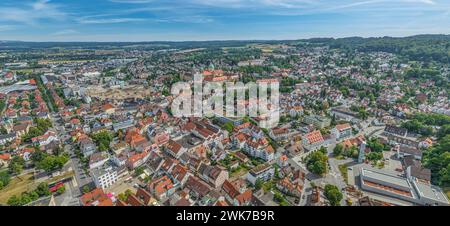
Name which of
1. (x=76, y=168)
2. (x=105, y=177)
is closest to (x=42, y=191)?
(x=105, y=177)

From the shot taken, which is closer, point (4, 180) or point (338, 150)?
point (4, 180)

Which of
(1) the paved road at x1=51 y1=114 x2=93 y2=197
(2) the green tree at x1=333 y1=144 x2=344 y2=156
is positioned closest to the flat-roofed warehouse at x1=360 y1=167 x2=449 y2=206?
(2) the green tree at x1=333 y1=144 x2=344 y2=156

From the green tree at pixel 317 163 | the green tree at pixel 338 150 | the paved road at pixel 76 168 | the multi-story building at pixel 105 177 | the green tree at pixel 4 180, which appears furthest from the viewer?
the green tree at pixel 338 150

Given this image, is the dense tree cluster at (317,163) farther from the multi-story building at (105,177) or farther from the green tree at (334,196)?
the multi-story building at (105,177)

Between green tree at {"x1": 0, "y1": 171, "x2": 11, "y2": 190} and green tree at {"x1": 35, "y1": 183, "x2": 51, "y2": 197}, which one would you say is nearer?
green tree at {"x1": 35, "y1": 183, "x2": 51, "y2": 197}

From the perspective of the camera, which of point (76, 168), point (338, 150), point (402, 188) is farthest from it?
point (338, 150)

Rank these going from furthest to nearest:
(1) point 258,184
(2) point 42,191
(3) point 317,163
A: (3) point 317,163 → (1) point 258,184 → (2) point 42,191

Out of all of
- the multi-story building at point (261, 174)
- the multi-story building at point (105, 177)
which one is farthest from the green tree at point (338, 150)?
the multi-story building at point (105, 177)

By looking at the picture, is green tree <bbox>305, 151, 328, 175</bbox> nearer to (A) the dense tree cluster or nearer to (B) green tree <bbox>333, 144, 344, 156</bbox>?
(A) the dense tree cluster

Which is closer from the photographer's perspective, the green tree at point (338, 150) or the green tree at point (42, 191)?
the green tree at point (42, 191)

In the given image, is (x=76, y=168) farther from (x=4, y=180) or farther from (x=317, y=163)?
(x=317, y=163)
